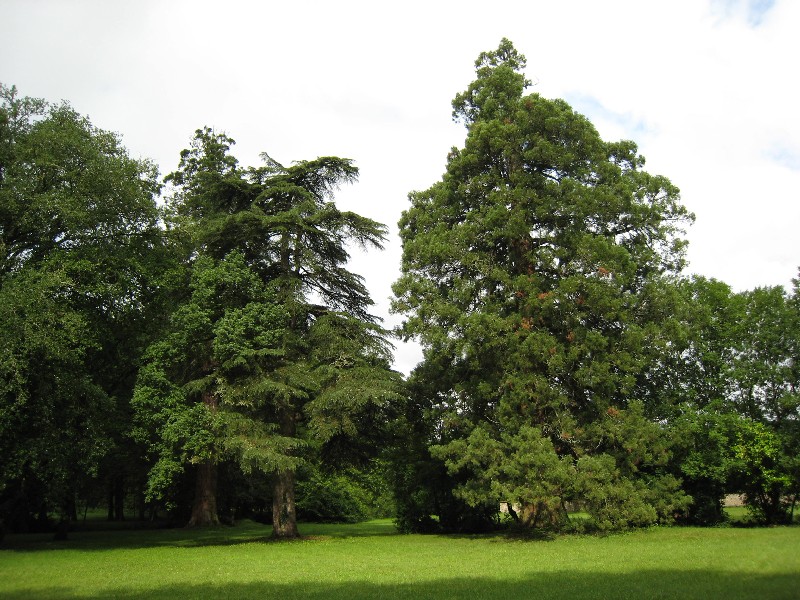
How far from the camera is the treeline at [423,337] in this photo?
857 inches

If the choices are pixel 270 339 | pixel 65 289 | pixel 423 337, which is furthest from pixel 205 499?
pixel 423 337

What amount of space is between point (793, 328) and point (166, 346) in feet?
78.8

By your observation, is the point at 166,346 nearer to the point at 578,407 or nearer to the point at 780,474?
the point at 578,407

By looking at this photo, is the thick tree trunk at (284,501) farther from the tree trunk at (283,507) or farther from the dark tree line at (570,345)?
the dark tree line at (570,345)

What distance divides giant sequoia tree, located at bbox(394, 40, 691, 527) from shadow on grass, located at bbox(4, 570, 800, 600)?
7.77 meters

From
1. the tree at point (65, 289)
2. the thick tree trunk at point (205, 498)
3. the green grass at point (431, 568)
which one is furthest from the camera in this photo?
the thick tree trunk at point (205, 498)

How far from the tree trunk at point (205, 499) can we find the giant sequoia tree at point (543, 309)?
1374 cm

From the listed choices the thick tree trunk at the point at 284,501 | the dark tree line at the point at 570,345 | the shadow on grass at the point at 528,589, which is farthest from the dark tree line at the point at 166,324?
the shadow on grass at the point at 528,589

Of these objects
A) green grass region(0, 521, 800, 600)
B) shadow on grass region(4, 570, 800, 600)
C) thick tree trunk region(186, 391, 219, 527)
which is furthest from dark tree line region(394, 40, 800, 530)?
thick tree trunk region(186, 391, 219, 527)

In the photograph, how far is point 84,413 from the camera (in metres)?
21.9

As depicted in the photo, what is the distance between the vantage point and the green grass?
468 inches

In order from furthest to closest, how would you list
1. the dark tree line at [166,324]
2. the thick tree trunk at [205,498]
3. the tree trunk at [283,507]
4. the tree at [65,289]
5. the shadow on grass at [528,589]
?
the thick tree trunk at [205,498]
the tree trunk at [283,507]
the dark tree line at [166,324]
the tree at [65,289]
the shadow on grass at [528,589]

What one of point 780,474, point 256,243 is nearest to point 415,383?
point 256,243

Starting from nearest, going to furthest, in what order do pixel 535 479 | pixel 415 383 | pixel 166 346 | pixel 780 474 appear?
1. pixel 535 479
2. pixel 166 346
3. pixel 780 474
4. pixel 415 383
